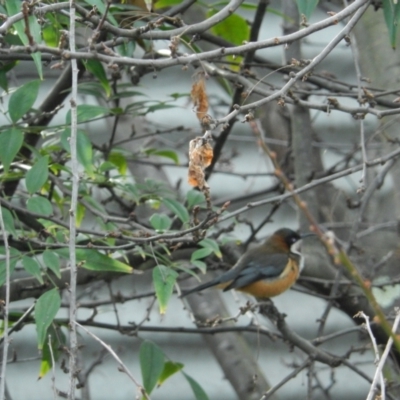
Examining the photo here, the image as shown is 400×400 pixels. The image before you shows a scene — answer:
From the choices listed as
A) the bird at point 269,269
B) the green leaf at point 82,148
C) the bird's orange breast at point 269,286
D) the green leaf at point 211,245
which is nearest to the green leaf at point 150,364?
the green leaf at point 211,245

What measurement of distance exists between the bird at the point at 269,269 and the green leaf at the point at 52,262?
65.1 inches

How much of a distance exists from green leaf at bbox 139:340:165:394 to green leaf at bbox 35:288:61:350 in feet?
2.12

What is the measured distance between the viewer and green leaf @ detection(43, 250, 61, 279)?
214cm

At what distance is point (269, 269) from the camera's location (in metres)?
4.33

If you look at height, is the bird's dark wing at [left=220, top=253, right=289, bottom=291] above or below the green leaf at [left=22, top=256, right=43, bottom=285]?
above

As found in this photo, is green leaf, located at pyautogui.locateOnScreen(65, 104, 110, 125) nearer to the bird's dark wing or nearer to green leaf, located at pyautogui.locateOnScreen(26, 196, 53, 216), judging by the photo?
green leaf, located at pyautogui.locateOnScreen(26, 196, 53, 216)

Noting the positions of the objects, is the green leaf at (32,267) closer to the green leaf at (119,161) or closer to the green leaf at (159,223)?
the green leaf at (159,223)

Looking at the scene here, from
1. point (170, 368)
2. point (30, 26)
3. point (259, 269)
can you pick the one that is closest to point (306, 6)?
point (30, 26)

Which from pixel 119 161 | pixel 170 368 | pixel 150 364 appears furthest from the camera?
pixel 119 161

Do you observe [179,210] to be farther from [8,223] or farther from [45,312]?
[45,312]

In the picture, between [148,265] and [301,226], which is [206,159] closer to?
[148,265]

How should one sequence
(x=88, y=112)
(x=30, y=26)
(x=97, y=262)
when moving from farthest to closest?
(x=88, y=112), (x=97, y=262), (x=30, y=26)

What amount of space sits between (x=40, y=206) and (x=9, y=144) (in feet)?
0.74

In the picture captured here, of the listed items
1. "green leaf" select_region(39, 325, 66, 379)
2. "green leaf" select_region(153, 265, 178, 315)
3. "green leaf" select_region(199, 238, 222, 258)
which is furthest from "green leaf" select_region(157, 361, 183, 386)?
"green leaf" select_region(153, 265, 178, 315)
